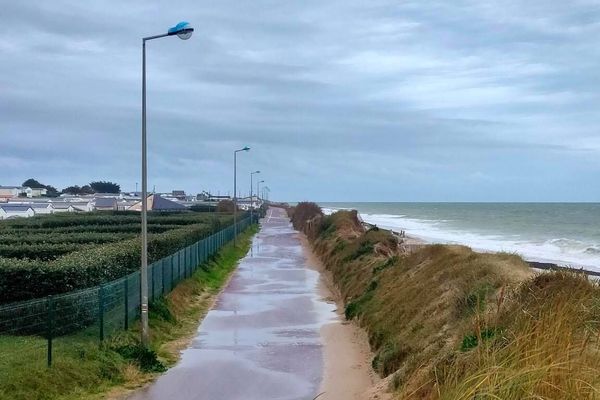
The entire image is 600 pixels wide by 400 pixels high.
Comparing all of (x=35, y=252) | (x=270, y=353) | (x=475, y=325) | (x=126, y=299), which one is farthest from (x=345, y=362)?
(x=35, y=252)

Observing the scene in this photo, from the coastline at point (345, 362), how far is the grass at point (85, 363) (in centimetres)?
339

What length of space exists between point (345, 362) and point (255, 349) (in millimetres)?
2478

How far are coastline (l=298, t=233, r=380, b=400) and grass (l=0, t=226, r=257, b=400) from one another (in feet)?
11.1

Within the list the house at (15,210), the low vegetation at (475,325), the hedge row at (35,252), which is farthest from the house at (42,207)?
the low vegetation at (475,325)

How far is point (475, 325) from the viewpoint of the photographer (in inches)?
348

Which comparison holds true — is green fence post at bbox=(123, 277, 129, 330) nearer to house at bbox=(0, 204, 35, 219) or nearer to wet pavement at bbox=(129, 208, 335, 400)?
wet pavement at bbox=(129, 208, 335, 400)

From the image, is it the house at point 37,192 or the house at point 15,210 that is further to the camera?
the house at point 37,192

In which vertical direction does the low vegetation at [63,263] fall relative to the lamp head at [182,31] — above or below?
below

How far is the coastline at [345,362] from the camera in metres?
12.5

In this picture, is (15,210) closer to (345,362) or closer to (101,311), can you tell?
(101,311)

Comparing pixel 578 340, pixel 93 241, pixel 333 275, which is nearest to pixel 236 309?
pixel 93 241

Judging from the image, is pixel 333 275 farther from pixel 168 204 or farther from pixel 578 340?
pixel 168 204

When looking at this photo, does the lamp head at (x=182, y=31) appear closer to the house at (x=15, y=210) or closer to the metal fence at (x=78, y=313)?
the metal fence at (x=78, y=313)

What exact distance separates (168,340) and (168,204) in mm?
91487
